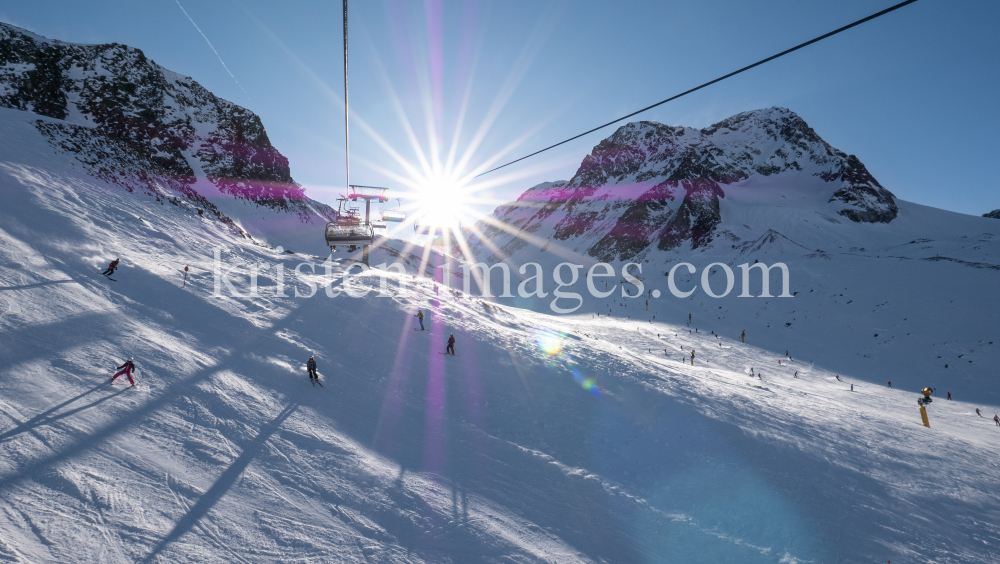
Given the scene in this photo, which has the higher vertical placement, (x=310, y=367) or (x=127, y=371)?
(x=127, y=371)

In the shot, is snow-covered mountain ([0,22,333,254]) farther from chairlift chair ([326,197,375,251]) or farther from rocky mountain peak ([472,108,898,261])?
rocky mountain peak ([472,108,898,261])

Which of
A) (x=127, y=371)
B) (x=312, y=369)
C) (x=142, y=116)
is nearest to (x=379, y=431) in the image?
(x=312, y=369)

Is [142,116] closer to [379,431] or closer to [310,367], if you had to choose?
[310,367]

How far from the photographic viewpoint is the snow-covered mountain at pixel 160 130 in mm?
37338

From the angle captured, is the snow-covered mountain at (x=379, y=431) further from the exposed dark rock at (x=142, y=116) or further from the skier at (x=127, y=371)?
the exposed dark rock at (x=142, y=116)

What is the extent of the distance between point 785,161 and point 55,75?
152989 millimetres

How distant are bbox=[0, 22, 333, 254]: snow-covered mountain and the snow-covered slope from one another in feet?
70.0

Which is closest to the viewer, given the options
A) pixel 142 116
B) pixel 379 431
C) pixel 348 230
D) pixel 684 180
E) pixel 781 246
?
pixel 379 431

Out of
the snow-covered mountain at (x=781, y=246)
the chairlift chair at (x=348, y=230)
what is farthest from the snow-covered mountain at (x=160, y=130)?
the snow-covered mountain at (x=781, y=246)

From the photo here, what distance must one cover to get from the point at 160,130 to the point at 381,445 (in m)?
65.2

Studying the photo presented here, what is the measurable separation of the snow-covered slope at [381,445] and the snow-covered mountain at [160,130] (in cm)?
2132

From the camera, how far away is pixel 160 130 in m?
50.2

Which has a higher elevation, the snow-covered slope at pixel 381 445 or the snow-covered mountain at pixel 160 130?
the snow-covered mountain at pixel 160 130

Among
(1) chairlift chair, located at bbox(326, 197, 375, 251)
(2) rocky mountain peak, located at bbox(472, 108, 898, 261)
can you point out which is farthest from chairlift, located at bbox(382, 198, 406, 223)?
(2) rocky mountain peak, located at bbox(472, 108, 898, 261)
